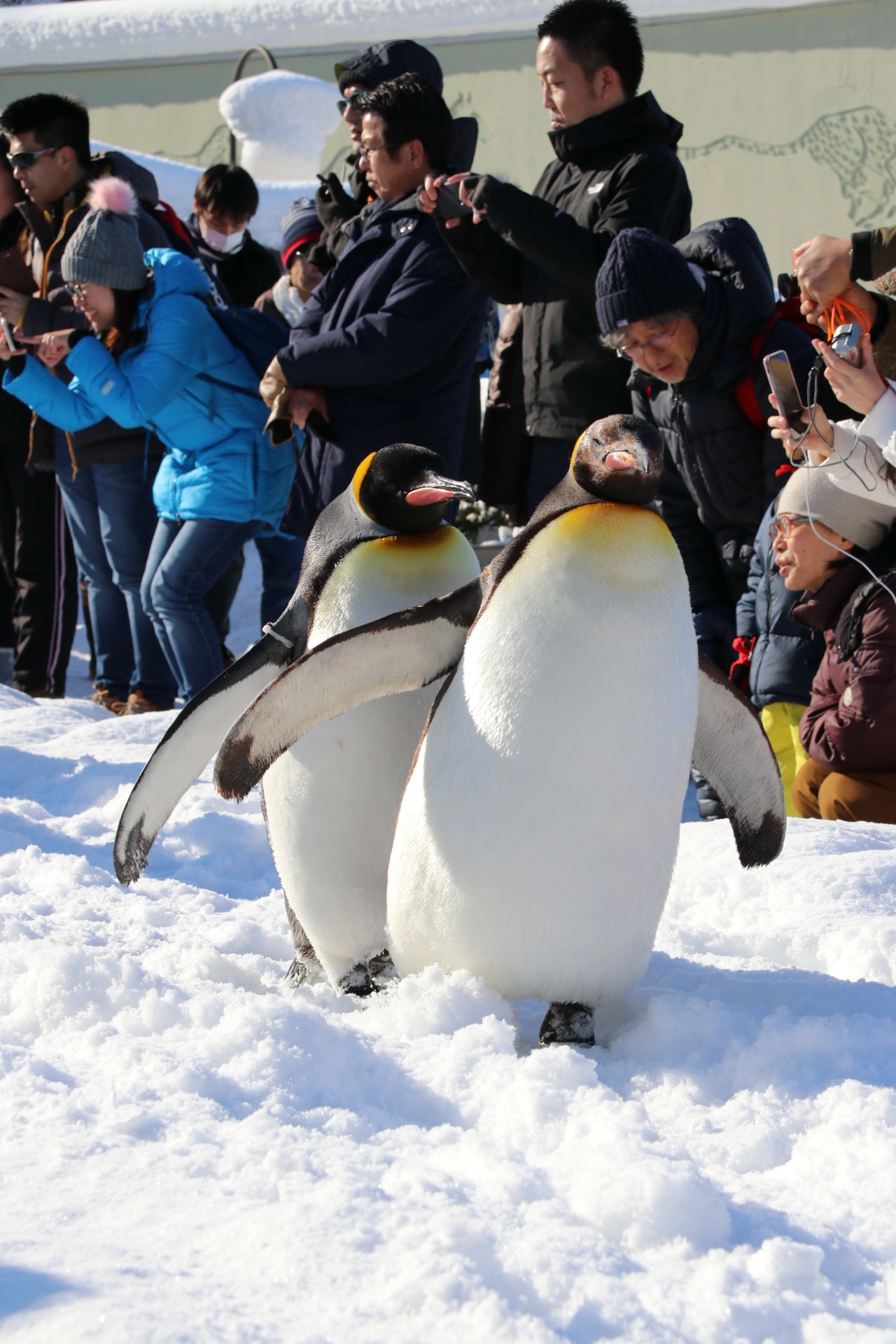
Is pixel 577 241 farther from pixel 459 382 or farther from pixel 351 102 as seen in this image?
pixel 351 102

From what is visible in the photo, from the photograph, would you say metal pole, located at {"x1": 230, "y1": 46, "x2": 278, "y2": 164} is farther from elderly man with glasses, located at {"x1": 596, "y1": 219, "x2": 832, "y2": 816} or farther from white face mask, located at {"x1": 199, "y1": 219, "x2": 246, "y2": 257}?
elderly man with glasses, located at {"x1": 596, "y1": 219, "x2": 832, "y2": 816}

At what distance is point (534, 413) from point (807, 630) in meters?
0.88

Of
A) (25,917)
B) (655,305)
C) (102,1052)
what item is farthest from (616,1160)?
(655,305)

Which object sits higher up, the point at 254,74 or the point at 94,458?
the point at 254,74

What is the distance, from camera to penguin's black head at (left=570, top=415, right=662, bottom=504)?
5.30 ft

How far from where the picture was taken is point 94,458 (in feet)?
13.7

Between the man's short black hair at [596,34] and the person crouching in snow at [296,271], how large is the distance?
4.93ft

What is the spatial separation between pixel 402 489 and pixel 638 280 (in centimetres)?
116

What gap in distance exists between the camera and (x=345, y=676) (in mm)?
1733

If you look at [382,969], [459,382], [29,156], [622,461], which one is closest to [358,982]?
[382,969]

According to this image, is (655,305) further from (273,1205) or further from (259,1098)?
(273,1205)

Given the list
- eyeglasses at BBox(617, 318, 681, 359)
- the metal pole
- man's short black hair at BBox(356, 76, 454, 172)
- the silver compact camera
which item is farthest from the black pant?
the metal pole

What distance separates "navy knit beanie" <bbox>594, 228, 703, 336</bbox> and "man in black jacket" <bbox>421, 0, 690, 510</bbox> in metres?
0.33

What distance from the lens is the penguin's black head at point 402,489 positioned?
1888mm
